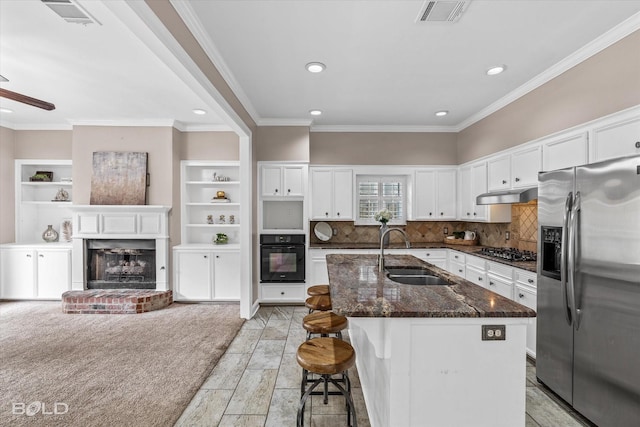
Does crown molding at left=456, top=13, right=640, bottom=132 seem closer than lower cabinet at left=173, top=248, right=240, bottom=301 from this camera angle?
Yes

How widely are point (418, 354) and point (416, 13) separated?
2173 millimetres

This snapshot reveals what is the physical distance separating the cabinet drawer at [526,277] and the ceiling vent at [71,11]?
161 inches

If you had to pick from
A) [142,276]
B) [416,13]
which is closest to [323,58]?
[416,13]

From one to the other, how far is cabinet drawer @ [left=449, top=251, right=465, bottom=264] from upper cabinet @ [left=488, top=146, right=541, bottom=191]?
3.16 ft

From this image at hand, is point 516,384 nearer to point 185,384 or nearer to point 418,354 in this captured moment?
point 418,354

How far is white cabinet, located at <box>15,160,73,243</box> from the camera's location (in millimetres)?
5047

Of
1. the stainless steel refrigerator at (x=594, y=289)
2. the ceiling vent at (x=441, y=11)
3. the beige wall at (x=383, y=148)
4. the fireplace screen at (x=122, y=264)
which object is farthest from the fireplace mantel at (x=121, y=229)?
the stainless steel refrigerator at (x=594, y=289)

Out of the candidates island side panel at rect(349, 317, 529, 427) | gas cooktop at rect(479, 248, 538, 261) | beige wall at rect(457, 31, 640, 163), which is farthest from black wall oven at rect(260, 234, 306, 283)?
island side panel at rect(349, 317, 529, 427)

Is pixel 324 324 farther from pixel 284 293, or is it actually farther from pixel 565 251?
pixel 284 293

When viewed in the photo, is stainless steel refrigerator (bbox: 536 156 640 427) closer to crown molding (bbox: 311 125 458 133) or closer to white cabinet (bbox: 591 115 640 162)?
white cabinet (bbox: 591 115 640 162)

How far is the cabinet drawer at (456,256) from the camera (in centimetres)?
420

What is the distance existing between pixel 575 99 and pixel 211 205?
4.81 m

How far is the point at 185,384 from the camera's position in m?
2.58

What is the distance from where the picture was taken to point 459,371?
156 cm
